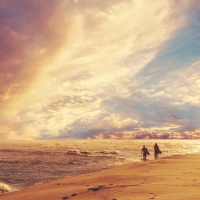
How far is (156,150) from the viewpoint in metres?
34.3

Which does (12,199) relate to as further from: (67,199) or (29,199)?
(67,199)

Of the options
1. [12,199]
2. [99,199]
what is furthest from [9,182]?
[99,199]

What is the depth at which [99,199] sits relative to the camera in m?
8.02

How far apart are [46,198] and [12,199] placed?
7.84 feet

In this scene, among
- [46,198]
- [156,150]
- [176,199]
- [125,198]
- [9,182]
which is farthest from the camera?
[156,150]

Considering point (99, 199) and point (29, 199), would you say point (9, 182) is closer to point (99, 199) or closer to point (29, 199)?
point (29, 199)

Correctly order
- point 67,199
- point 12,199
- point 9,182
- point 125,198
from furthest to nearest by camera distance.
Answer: point 9,182
point 12,199
point 67,199
point 125,198

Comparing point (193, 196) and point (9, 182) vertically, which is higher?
point (193, 196)

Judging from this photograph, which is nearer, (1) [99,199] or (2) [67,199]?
(1) [99,199]

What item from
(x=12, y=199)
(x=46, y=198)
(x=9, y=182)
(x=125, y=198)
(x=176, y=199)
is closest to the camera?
(x=176, y=199)

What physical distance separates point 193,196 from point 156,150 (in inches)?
1108

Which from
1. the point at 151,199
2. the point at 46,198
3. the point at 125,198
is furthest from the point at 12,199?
the point at 151,199

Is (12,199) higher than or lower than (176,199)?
lower

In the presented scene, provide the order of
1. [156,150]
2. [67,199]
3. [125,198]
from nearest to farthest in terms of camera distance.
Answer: [125,198], [67,199], [156,150]
